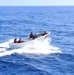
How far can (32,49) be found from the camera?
117 feet

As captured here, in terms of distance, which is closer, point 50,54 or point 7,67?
point 7,67

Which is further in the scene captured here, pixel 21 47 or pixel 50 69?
pixel 21 47

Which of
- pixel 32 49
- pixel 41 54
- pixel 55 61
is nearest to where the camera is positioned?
pixel 55 61

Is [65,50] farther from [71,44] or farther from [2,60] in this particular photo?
[2,60]

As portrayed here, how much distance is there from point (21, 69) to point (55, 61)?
5.17 m

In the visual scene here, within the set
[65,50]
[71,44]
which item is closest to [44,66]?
[65,50]

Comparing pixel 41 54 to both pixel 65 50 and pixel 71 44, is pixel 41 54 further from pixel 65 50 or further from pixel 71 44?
pixel 71 44

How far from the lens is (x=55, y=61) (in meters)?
30.5

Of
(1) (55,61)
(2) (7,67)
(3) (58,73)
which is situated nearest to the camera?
(3) (58,73)

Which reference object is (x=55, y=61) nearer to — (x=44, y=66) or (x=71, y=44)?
(x=44, y=66)

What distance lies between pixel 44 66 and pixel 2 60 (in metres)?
5.08

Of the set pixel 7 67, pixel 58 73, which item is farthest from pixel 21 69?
pixel 58 73

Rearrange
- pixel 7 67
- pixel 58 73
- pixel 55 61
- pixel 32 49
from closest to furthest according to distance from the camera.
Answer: pixel 58 73, pixel 7 67, pixel 55 61, pixel 32 49

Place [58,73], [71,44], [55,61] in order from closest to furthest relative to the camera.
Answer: [58,73]
[55,61]
[71,44]
